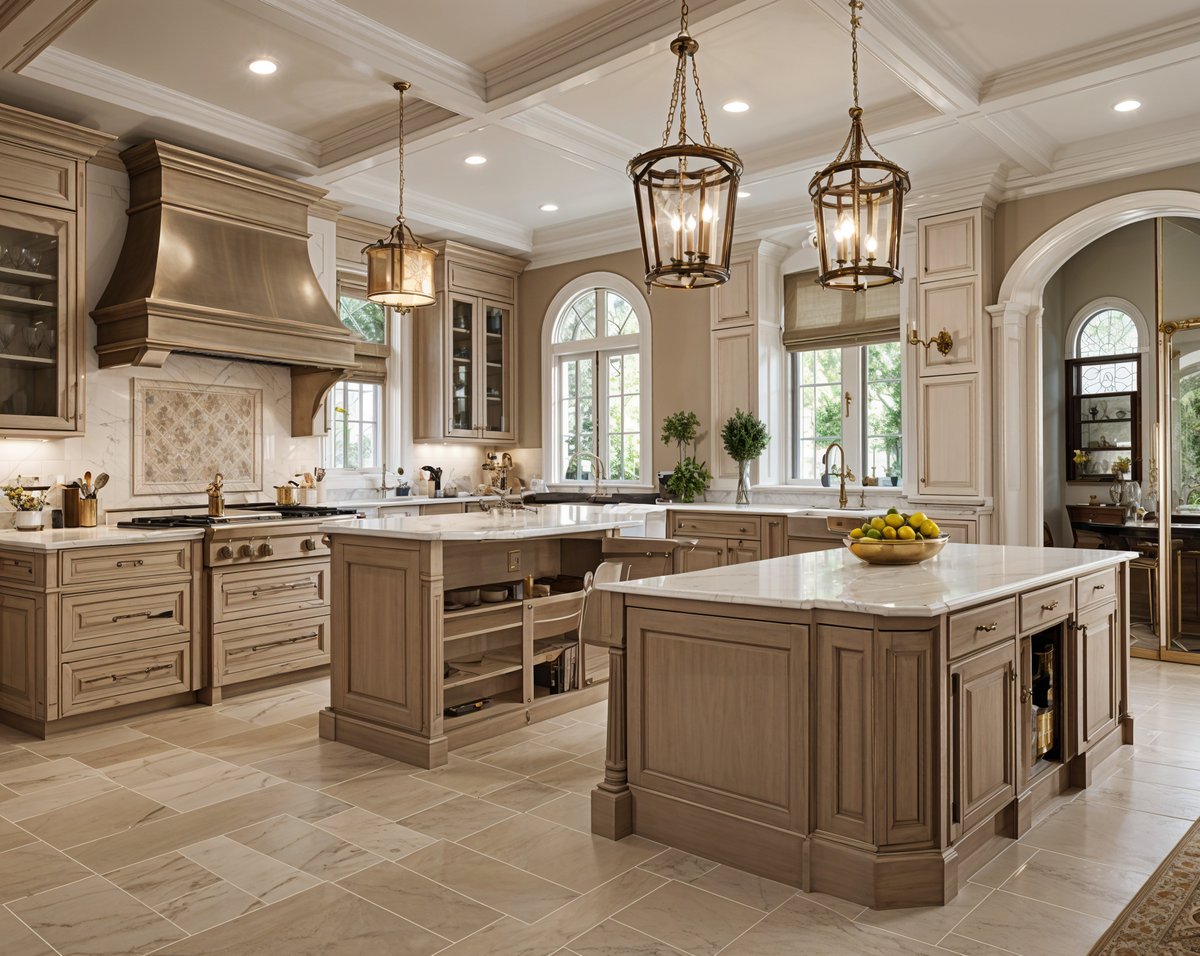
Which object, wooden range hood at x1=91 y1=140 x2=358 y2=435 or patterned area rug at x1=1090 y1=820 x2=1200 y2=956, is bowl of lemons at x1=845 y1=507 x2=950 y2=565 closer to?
patterned area rug at x1=1090 y1=820 x2=1200 y2=956

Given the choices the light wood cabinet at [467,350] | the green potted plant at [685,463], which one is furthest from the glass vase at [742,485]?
the light wood cabinet at [467,350]

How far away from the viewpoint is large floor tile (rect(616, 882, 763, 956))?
8.06 ft

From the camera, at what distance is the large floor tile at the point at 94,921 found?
2447 mm

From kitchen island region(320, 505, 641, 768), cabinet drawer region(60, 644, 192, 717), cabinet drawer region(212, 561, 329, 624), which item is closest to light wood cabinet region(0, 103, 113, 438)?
cabinet drawer region(212, 561, 329, 624)

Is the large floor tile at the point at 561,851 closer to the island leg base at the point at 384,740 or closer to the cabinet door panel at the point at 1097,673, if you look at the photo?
the island leg base at the point at 384,740

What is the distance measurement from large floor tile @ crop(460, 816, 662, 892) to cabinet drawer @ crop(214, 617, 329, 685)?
98.1 inches

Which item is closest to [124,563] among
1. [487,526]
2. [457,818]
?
[487,526]

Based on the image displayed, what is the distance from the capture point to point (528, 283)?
27.5ft

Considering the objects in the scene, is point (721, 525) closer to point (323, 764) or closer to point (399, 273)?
point (399, 273)

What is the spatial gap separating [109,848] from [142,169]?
3.95 metres

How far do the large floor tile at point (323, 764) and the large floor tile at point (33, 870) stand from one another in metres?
0.91

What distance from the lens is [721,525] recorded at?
679cm

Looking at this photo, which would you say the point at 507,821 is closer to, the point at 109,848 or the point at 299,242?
the point at 109,848

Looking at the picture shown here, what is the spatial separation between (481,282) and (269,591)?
3.70 meters
